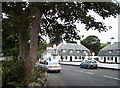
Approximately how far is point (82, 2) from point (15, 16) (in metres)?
4.29

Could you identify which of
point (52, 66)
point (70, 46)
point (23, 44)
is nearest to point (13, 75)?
point (23, 44)

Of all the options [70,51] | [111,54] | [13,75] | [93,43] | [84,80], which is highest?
[93,43]

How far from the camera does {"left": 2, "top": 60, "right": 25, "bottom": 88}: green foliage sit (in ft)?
42.7

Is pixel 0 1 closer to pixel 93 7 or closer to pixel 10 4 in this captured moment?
pixel 10 4

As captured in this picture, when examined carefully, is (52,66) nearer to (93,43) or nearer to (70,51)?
(70,51)

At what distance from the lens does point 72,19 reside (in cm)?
2019

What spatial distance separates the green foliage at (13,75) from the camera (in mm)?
13028

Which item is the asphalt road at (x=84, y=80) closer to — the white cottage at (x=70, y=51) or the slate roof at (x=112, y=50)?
the slate roof at (x=112, y=50)

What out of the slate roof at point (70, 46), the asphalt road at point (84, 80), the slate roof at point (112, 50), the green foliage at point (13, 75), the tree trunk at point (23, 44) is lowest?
the asphalt road at point (84, 80)

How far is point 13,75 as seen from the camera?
14.0m

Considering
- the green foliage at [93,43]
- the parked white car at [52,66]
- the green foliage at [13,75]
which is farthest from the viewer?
the green foliage at [93,43]

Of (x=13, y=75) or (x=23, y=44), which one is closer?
(x=13, y=75)

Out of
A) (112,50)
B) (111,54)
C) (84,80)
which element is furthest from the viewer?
(111,54)

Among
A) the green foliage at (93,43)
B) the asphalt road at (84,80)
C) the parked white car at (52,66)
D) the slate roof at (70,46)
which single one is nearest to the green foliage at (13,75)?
the asphalt road at (84,80)
